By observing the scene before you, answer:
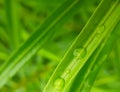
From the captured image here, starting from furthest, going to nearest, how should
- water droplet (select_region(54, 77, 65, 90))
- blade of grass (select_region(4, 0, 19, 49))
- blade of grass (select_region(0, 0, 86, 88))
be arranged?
Answer: 1. blade of grass (select_region(4, 0, 19, 49))
2. blade of grass (select_region(0, 0, 86, 88))
3. water droplet (select_region(54, 77, 65, 90))

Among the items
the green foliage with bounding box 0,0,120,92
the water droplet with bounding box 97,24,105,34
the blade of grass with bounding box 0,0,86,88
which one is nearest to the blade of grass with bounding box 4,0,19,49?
the green foliage with bounding box 0,0,120,92

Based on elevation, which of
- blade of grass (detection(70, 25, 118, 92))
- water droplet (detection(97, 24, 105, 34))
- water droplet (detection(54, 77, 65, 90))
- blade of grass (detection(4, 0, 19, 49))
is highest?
blade of grass (detection(4, 0, 19, 49))

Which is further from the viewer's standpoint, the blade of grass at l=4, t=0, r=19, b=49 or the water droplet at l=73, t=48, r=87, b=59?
the blade of grass at l=4, t=0, r=19, b=49

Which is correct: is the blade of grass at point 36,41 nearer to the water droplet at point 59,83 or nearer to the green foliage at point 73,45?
the green foliage at point 73,45

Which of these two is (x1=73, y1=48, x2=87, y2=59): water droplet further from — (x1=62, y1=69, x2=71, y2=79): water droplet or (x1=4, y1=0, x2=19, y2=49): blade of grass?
(x1=4, y1=0, x2=19, y2=49): blade of grass

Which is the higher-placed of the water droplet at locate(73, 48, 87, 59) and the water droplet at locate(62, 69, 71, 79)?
the water droplet at locate(73, 48, 87, 59)

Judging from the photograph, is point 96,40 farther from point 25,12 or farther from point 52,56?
Result: point 25,12

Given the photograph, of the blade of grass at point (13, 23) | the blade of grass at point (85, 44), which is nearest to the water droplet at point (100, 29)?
the blade of grass at point (85, 44)
